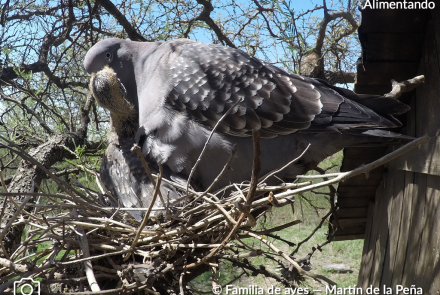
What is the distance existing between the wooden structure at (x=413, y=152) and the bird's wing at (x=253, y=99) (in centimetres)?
30

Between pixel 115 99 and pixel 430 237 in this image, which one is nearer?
pixel 430 237

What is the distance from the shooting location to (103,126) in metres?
3.89

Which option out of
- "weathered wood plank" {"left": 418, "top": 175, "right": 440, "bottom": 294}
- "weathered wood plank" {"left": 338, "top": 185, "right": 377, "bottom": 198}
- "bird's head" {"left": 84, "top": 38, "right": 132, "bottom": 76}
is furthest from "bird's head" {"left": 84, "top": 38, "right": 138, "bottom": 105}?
"weathered wood plank" {"left": 418, "top": 175, "right": 440, "bottom": 294}

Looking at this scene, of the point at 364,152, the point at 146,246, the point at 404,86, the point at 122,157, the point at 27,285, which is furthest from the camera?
the point at 364,152

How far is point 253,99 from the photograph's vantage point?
2.05m

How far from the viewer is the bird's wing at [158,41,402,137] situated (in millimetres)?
1968

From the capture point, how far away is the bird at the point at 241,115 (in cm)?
196

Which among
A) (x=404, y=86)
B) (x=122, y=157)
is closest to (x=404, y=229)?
(x=404, y=86)

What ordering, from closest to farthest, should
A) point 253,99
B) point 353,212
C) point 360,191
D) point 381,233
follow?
Result: 1. point 253,99
2. point 381,233
3. point 360,191
4. point 353,212

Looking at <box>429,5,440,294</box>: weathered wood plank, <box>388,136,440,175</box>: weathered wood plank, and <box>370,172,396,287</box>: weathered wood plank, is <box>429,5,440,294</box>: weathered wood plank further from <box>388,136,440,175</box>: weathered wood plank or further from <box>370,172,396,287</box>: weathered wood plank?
<box>370,172,396,287</box>: weathered wood plank

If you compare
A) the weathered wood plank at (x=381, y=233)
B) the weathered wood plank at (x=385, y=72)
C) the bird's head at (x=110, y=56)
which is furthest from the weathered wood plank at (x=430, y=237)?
the bird's head at (x=110, y=56)

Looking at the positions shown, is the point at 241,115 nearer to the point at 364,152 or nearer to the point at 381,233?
Answer: the point at 364,152

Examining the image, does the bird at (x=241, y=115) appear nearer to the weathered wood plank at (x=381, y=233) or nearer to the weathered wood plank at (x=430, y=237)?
the weathered wood plank at (x=430, y=237)

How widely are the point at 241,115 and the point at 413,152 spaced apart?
39.2 inches
